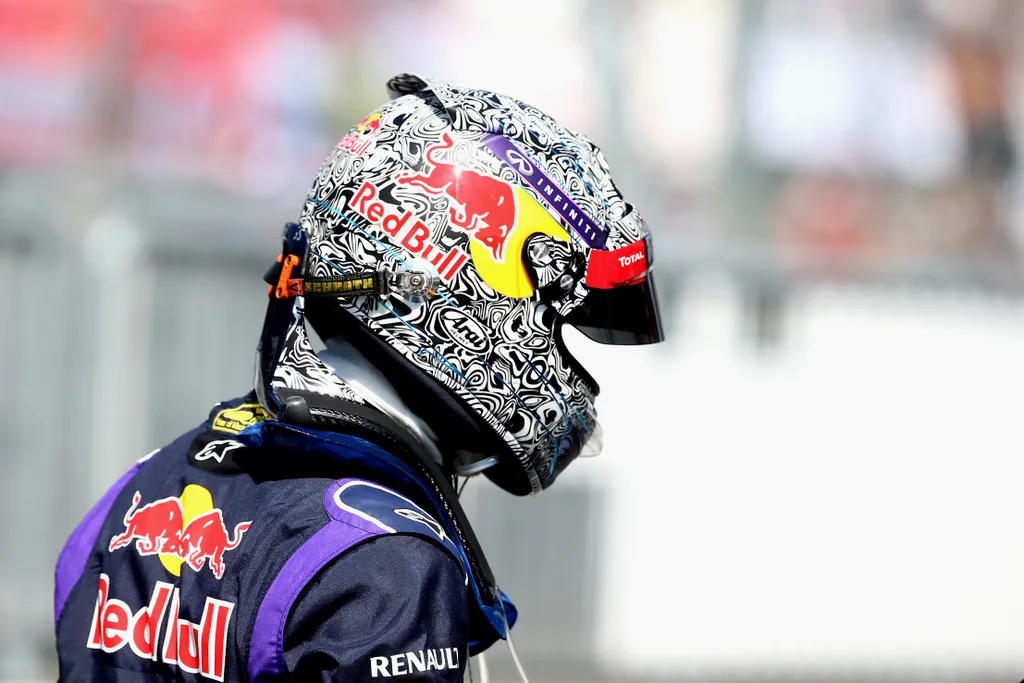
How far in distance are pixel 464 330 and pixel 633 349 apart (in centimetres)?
356

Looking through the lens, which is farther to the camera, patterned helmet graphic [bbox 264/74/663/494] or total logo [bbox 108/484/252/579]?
patterned helmet graphic [bbox 264/74/663/494]

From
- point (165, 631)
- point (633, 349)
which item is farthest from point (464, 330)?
point (633, 349)

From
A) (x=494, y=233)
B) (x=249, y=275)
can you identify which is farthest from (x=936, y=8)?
(x=494, y=233)

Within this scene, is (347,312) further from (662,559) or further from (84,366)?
(662,559)

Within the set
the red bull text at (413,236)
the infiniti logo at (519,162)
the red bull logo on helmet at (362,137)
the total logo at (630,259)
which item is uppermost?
the red bull logo on helmet at (362,137)

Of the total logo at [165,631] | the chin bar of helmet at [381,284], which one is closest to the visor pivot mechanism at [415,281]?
the chin bar of helmet at [381,284]

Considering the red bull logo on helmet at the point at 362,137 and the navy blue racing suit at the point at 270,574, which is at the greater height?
the red bull logo on helmet at the point at 362,137

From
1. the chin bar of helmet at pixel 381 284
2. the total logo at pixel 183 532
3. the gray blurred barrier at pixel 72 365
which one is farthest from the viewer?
the gray blurred barrier at pixel 72 365

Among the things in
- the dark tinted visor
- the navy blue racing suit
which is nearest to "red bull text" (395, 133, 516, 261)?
the dark tinted visor

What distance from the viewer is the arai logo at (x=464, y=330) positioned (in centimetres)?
202

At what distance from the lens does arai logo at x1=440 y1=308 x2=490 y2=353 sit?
2021 mm

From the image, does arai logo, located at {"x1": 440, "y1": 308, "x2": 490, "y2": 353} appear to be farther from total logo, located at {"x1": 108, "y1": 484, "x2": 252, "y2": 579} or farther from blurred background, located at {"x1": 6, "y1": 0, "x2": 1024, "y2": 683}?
blurred background, located at {"x1": 6, "y1": 0, "x2": 1024, "y2": 683}

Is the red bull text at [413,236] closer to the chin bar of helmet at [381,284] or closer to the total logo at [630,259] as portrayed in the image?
the chin bar of helmet at [381,284]

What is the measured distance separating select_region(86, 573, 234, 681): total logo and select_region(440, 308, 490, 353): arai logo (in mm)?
559
